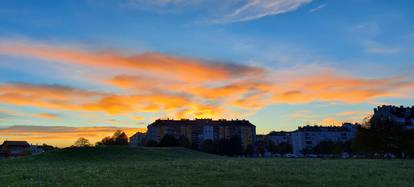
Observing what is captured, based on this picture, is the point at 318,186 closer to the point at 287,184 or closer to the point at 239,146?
the point at 287,184

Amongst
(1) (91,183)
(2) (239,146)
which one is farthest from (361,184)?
(2) (239,146)

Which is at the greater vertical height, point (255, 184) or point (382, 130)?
point (382, 130)

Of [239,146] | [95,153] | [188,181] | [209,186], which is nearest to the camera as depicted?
[209,186]

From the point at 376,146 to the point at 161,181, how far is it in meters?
96.0

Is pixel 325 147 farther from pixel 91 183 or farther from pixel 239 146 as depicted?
pixel 91 183

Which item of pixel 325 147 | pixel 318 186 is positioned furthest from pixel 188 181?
pixel 325 147

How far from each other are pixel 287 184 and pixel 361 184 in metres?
4.69

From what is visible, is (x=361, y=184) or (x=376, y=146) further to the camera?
(x=376, y=146)

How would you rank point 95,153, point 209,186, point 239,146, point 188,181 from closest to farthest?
point 209,186
point 188,181
point 95,153
point 239,146

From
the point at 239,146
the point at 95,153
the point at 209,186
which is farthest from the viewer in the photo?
the point at 239,146

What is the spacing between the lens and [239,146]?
190375 mm

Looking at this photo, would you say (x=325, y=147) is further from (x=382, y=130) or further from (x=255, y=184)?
(x=255, y=184)

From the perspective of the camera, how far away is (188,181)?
31031 millimetres

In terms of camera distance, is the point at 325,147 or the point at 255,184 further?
the point at 325,147
